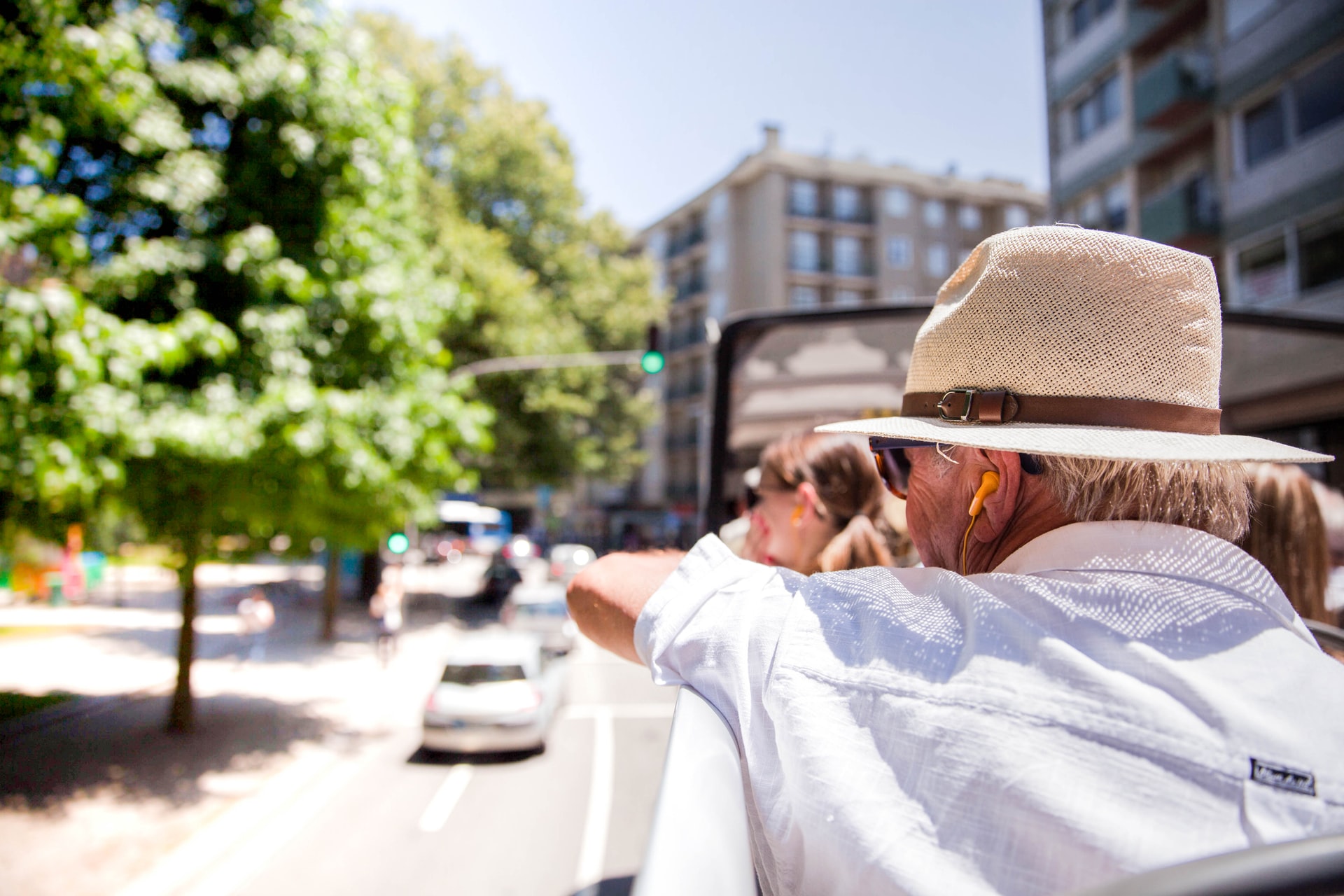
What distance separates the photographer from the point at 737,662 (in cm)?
95

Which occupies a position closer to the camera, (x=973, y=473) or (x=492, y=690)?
(x=973, y=473)

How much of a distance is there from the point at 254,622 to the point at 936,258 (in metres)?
38.7

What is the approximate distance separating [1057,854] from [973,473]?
1.75ft

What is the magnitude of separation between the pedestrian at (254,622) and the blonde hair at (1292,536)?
11532 mm

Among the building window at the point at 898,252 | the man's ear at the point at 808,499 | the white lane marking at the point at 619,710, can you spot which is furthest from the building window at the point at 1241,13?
the building window at the point at 898,252

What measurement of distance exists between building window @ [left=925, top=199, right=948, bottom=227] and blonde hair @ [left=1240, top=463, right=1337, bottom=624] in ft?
138

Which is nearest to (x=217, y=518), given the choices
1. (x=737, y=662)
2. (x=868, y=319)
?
(x=868, y=319)

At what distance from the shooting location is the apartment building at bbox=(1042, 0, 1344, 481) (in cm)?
1204

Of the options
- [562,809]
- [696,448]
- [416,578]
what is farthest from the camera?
[696,448]

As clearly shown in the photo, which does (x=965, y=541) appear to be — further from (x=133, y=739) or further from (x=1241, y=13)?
(x=1241, y=13)

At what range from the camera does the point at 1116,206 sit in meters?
17.0

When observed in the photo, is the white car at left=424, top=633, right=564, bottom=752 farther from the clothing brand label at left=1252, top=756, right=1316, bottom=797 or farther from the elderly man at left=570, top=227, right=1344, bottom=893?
the clothing brand label at left=1252, top=756, right=1316, bottom=797

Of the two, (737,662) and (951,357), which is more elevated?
(951,357)

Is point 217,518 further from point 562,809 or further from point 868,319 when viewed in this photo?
point 868,319
